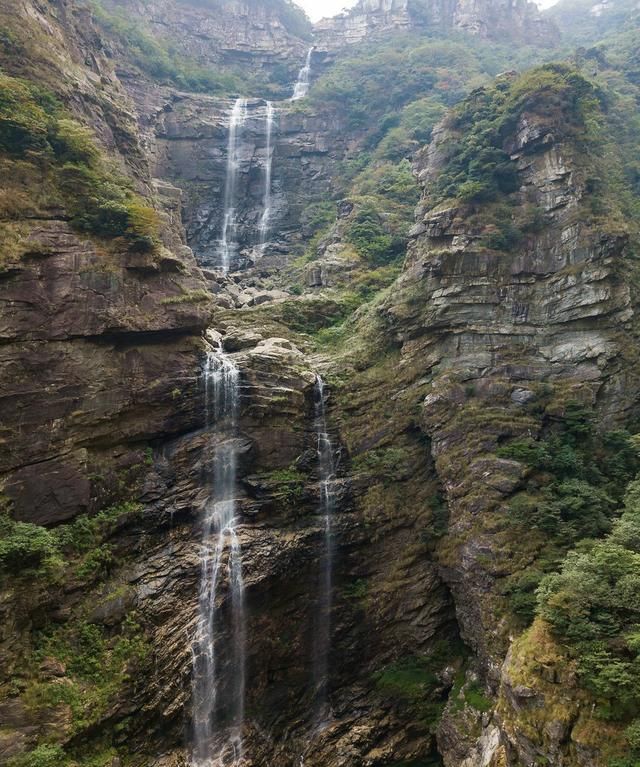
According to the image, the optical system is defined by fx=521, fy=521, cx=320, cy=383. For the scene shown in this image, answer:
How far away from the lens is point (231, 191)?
43.2 meters

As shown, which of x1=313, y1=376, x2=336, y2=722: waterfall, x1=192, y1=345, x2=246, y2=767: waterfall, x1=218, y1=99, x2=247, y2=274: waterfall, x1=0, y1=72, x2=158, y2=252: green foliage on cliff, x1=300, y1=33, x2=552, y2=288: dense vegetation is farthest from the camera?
x1=218, y1=99, x2=247, y2=274: waterfall

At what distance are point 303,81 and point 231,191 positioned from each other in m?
22.0

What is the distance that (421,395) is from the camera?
21016 mm

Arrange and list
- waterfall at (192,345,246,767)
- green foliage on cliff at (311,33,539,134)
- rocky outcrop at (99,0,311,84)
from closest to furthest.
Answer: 1. waterfall at (192,345,246,767)
2. green foliage on cliff at (311,33,539,134)
3. rocky outcrop at (99,0,311,84)

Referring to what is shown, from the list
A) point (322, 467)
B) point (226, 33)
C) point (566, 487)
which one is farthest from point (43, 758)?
point (226, 33)

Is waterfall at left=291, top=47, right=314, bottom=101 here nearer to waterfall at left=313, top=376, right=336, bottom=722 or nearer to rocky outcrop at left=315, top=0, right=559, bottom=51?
rocky outcrop at left=315, top=0, right=559, bottom=51

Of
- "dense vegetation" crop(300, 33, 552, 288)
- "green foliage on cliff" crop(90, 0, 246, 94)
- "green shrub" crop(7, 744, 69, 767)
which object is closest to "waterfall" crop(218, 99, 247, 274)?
"green foliage on cliff" crop(90, 0, 246, 94)

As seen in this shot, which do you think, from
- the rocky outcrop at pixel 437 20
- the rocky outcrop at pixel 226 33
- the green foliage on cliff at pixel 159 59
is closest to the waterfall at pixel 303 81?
the rocky outcrop at pixel 226 33

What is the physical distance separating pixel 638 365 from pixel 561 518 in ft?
22.9

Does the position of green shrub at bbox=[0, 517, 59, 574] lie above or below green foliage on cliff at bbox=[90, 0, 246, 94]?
below

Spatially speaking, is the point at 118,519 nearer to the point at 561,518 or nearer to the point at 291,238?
the point at 561,518

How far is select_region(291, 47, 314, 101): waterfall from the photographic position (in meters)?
54.6

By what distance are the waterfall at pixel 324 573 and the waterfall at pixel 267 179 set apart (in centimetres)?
2405

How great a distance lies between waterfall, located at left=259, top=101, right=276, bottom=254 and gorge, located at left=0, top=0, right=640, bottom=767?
15.0 metres
